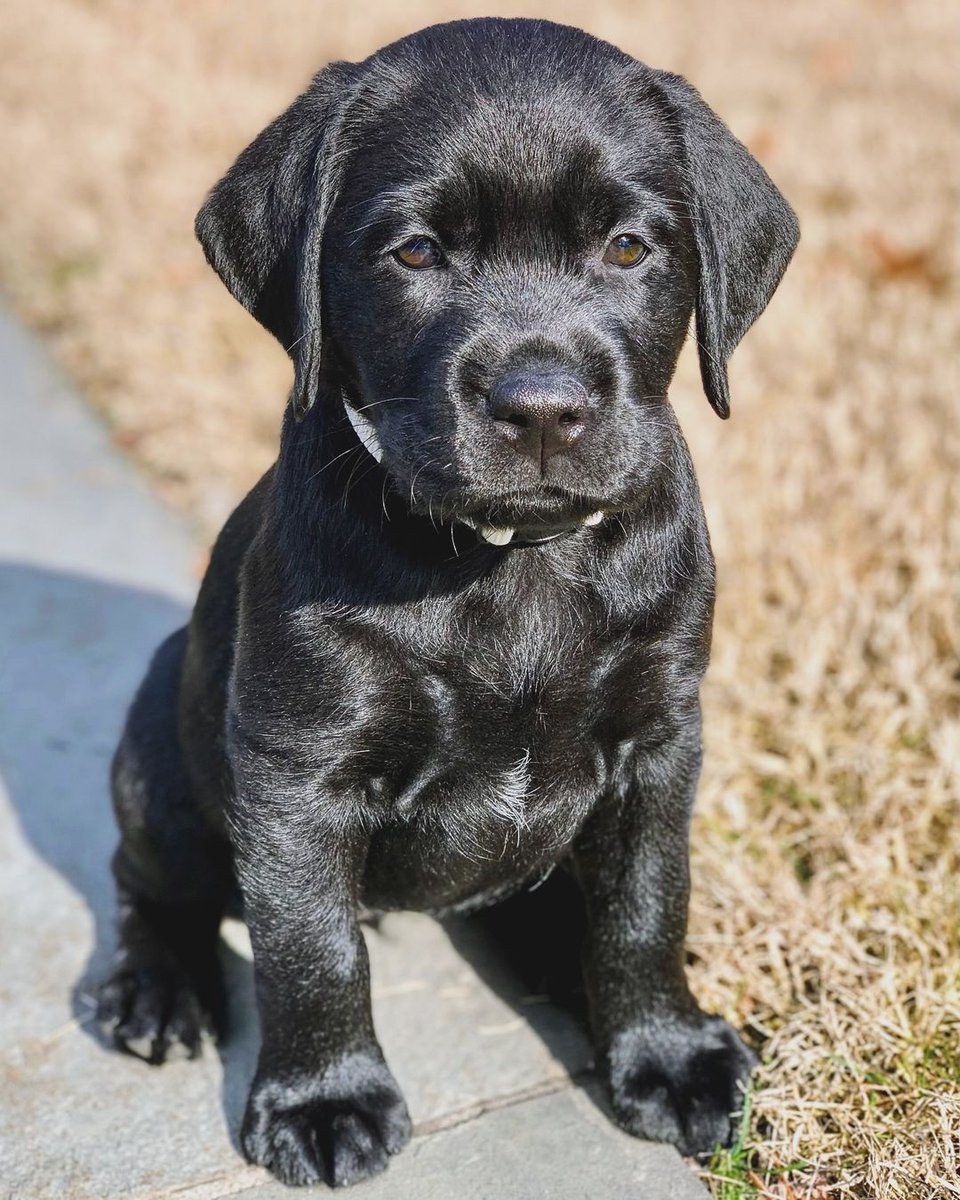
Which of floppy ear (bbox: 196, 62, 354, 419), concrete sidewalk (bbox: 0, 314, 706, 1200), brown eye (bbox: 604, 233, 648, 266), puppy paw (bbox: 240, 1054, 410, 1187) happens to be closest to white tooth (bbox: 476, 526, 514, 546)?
floppy ear (bbox: 196, 62, 354, 419)

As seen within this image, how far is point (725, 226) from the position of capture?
2.61 metres

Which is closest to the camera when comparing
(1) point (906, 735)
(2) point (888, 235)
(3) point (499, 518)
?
(3) point (499, 518)

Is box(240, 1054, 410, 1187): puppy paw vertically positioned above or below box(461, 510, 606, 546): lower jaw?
below

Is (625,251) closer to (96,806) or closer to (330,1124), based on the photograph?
(330,1124)

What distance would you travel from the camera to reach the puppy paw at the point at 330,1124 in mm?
2734

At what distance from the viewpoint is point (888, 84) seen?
10.6 meters

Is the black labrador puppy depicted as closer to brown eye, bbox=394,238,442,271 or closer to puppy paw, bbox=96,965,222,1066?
brown eye, bbox=394,238,442,271

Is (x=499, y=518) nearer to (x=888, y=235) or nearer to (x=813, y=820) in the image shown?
(x=813, y=820)

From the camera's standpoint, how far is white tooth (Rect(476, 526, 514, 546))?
8.20 feet

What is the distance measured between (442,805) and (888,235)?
5654 mm

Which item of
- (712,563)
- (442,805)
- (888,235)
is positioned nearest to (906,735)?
(712,563)

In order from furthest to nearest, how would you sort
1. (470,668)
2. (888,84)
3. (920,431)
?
(888,84)
(920,431)
(470,668)

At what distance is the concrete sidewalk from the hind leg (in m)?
0.08

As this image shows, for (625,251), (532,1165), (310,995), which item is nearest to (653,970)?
(532,1165)
